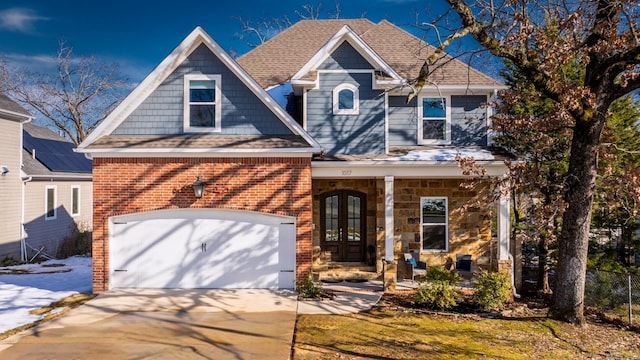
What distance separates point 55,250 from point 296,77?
1460 centimetres

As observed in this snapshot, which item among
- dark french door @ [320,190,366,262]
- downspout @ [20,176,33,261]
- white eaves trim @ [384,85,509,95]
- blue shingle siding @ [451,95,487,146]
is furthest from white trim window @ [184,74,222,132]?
downspout @ [20,176,33,261]

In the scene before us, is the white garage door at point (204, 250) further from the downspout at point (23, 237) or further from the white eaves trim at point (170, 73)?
the downspout at point (23, 237)

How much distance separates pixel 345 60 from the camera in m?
11.7

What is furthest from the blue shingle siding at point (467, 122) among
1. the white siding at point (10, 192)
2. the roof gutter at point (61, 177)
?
the roof gutter at point (61, 177)

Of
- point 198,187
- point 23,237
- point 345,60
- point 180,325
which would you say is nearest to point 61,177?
point 23,237

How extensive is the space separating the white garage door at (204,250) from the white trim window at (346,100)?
11.3 ft

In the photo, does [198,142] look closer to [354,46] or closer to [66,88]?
[354,46]

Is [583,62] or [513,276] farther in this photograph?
[513,276]

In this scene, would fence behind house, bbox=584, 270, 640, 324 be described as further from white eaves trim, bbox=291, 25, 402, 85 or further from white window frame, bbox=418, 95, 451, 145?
white eaves trim, bbox=291, 25, 402, 85

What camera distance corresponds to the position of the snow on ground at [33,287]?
8.88m

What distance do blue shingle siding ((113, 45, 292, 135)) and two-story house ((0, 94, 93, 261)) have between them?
9.17 metres

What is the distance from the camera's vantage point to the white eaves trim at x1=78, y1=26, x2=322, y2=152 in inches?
424

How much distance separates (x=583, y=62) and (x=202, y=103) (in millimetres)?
8849

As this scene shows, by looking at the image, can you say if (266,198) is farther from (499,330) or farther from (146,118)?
(499,330)
